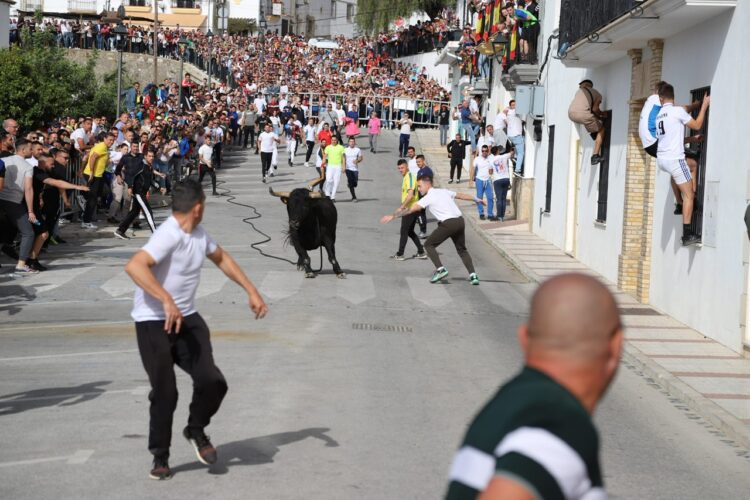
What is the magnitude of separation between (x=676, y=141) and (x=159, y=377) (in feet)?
30.8

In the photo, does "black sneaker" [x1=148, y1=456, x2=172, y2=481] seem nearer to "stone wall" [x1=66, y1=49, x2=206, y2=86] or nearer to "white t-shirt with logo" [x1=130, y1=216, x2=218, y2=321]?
"white t-shirt with logo" [x1=130, y1=216, x2=218, y2=321]

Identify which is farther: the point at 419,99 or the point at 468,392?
the point at 419,99

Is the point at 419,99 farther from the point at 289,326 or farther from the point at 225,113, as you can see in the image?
the point at 289,326

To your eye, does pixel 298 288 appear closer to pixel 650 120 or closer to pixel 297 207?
pixel 297 207

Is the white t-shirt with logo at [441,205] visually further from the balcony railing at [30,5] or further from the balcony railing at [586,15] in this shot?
the balcony railing at [30,5]

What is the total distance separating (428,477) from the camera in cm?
752

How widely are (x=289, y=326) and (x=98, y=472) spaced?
628 cm

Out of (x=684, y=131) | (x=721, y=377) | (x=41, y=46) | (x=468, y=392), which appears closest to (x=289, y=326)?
(x=468, y=392)

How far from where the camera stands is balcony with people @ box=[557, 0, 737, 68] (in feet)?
48.5

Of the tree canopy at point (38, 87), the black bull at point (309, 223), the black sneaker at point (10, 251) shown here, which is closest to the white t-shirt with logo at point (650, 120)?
the black bull at point (309, 223)

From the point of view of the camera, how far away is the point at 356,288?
17.4 m

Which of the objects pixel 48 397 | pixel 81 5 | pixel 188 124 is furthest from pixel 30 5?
pixel 48 397

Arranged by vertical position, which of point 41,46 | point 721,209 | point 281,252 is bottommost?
point 281,252

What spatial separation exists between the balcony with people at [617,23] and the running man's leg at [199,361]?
888 centimetres
